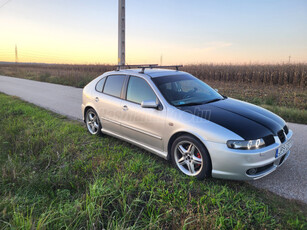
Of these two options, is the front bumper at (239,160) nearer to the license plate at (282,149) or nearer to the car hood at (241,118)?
the license plate at (282,149)

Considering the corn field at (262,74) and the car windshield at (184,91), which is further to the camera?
the corn field at (262,74)

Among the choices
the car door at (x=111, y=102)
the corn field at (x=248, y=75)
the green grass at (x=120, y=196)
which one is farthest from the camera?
the corn field at (x=248, y=75)

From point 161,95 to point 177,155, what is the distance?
1015 mm

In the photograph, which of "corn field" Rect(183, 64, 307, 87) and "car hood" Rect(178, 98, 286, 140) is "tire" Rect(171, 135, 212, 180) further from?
"corn field" Rect(183, 64, 307, 87)

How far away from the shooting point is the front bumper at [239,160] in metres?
3.06

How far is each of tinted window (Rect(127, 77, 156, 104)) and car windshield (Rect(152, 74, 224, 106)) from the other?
0.58 feet

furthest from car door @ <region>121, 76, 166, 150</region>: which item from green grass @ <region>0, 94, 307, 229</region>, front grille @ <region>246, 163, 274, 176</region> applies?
front grille @ <region>246, 163, 274, 176</region>

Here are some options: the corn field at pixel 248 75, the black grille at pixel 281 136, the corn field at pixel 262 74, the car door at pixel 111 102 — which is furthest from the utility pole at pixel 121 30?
the corn field at pixel 262 74

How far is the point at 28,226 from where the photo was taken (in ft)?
7.81

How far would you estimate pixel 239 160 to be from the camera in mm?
3070

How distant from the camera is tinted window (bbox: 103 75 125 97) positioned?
4.76 m

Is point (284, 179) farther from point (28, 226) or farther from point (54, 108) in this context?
point (54, 108)

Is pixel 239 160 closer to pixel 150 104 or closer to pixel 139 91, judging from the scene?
pixel 150 104

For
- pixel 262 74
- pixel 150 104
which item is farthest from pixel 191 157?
pixel 262 74
